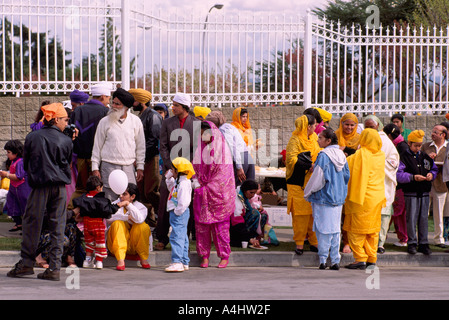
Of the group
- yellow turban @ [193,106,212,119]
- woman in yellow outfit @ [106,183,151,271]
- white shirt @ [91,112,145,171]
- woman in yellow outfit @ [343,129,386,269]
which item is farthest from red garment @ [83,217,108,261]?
yellow turban @ [193,106,212,119]

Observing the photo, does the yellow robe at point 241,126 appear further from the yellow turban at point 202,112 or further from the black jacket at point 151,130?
the black jacket at point 151,130

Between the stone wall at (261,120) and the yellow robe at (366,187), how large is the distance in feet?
16.7

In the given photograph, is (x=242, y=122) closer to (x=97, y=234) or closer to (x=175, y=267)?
(x=175, y=267)

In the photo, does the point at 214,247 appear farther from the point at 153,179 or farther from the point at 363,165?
the point at 363,165

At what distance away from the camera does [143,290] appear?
7773 millimetres

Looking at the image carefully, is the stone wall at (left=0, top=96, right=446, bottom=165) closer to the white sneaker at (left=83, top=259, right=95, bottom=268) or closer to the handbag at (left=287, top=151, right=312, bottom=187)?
the handbag at (left=287, top=151, right=312, bottom=187)

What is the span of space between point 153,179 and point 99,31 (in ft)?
14.9

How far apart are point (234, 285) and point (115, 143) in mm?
2495

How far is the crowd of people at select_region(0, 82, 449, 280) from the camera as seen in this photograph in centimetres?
841

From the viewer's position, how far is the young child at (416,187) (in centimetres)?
1029

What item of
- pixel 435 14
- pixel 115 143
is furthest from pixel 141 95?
pixel 435 14

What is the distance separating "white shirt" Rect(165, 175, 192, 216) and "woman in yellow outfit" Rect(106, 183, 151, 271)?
34 cm

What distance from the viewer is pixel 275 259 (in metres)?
9.80
